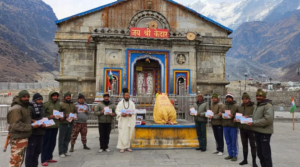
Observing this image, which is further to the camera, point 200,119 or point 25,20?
point 25,20

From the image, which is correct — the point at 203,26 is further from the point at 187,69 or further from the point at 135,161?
the point at 135,161

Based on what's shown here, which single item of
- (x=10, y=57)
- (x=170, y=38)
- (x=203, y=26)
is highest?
(x=10, y=57)

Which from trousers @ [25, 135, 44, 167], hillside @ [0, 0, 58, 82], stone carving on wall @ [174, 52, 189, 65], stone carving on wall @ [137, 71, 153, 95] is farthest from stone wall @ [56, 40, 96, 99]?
hillside @ [0, 0, 58, 82]

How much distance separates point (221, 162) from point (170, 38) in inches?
475

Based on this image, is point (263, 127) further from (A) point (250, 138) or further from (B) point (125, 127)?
(B) point (125, 127)

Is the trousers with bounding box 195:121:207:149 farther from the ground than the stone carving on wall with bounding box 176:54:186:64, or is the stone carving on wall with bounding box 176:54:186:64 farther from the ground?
the stone carving on wall with bounding box 176:54:186:64

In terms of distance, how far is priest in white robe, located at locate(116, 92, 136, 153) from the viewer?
303 inches

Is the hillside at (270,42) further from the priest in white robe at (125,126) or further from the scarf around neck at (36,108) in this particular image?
the scarf around neck at (36,108)

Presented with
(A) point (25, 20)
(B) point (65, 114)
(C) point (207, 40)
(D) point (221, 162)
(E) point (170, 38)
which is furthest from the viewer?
(A) point (25, 20)

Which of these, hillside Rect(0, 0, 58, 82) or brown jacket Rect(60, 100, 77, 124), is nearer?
brown jacket Rect(60, 100, 77, 124)

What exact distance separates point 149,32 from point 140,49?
1484 mm

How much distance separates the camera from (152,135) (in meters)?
8.09

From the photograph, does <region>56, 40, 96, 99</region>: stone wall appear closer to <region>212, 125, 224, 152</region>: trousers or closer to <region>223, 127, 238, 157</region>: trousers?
<region>212, 125, 224, 152</region>: trousers

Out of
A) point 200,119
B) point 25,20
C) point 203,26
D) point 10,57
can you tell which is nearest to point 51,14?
point 25,20
